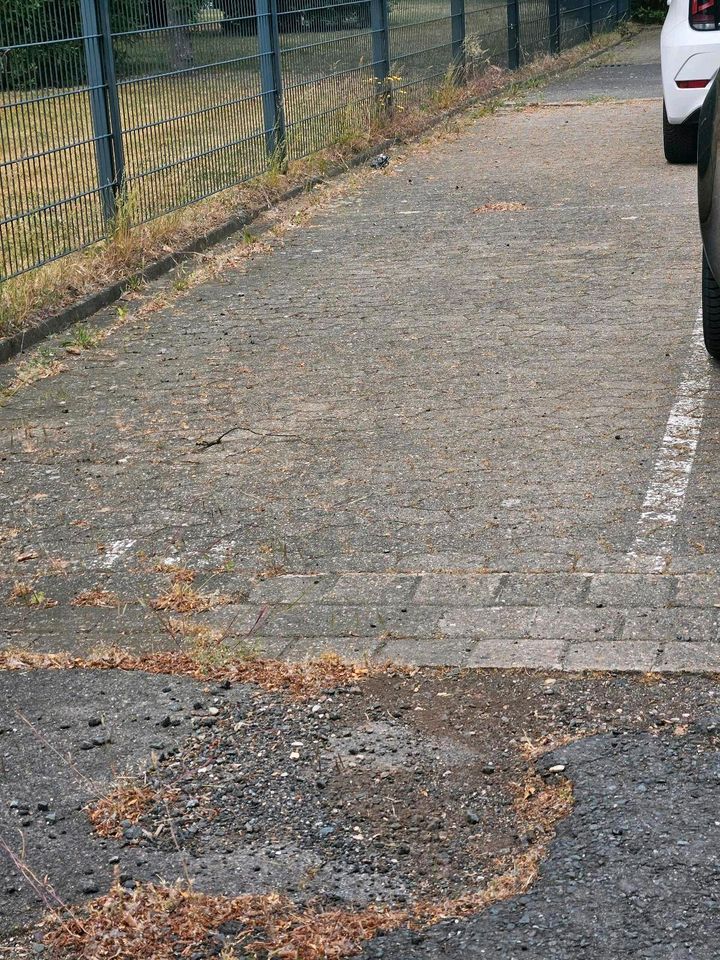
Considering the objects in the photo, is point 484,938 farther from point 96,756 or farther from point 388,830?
point 96,756

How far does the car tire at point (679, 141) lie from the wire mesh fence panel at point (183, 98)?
351 centimetres

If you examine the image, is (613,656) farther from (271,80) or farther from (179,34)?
(271,80)

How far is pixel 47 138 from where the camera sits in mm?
8070

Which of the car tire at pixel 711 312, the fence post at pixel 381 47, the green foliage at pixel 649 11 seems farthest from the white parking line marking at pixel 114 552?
the green foliage at pixel 649 11

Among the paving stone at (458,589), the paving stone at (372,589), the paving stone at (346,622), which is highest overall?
the paving stone at (458,589)

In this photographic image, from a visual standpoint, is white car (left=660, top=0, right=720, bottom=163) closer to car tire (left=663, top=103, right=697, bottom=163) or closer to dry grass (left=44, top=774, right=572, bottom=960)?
car tire (left=663, top=103, right=697, bottom=163)

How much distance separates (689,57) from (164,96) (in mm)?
4236

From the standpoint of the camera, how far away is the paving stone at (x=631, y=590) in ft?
13.6

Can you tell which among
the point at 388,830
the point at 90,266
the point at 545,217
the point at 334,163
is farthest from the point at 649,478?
the point at 334,163

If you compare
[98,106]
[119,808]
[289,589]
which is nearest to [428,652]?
[289,589]

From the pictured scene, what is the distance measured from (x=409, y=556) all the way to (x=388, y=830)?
160cm

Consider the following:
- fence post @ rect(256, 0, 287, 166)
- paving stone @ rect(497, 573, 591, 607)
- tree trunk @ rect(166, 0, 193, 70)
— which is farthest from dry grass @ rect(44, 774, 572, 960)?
fence post @ rect(256, 0, 287, 166)

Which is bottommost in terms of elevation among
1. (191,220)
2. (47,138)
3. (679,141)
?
(191,220)

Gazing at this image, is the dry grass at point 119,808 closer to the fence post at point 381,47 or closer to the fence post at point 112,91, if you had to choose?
the fence post at point 112,91
